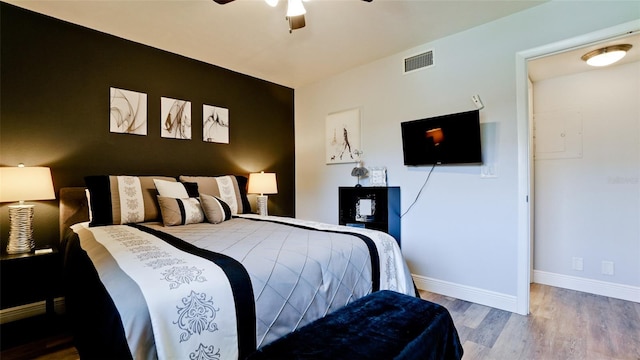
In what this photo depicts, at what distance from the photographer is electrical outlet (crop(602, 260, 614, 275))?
9.53 feet

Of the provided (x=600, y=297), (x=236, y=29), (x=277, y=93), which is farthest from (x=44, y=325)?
(x=600, y=297)

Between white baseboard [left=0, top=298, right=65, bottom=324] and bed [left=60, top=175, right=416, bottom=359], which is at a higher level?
bed [left=60, top=175, right=416, bottom=359]

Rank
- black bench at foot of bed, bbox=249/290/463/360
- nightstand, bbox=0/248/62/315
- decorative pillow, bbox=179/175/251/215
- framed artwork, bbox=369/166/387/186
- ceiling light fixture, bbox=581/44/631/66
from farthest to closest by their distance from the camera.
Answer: framed artwork, bbox=369/166/387/186 → decorative pillow, bbox=179/175/251/215 → ceiling light fixture, bbox=581/44/631/66 → nightstand, bbox=0/248/62/315 → black bench at foot of bed, bbox=249/290/463/360

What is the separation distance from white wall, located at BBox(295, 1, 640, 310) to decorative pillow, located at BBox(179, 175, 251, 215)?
138cm

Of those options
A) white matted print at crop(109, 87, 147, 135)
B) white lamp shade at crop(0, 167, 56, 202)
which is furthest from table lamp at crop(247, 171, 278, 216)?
white lamp shade at crop(0, 167, 56, 202)

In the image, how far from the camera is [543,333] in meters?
2.16

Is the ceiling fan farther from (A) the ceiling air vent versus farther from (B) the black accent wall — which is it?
(B) the black accent wall

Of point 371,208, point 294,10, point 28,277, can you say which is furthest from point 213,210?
point 371,208

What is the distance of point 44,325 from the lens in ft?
7.41

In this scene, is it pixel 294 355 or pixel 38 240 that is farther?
pixel 38 240

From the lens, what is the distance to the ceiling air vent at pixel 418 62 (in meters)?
3.10

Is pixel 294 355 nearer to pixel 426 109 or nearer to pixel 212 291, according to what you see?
pixel 212 291

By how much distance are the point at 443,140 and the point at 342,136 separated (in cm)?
135

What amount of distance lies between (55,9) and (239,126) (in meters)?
1.99
